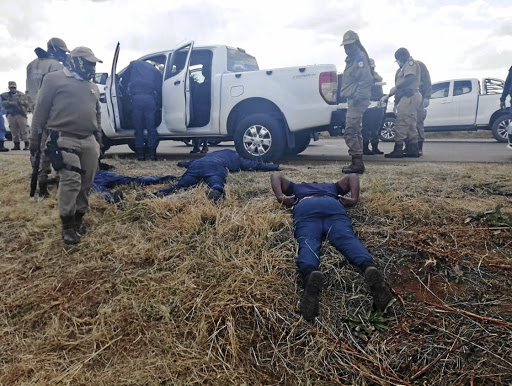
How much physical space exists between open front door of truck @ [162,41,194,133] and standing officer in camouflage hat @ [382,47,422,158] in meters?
3.25

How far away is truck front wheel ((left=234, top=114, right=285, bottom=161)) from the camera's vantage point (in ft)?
19.3

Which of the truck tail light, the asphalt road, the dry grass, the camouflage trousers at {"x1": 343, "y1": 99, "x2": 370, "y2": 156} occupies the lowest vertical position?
the dry grass

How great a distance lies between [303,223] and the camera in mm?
2812

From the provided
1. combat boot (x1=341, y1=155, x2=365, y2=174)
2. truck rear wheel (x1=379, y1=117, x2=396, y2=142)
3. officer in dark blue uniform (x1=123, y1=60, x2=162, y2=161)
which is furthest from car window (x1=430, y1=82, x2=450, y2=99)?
officer in dark blue uniform (x1=123, y1=60, x2=162, y2=161)

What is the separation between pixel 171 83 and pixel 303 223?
14.9 feet

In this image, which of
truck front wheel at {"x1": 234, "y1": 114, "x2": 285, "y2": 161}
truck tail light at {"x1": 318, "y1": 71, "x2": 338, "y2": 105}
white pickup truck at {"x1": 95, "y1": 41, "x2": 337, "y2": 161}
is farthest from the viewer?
truck front wheel at {"x1": 234, "y1": 114, "x2": 285, "y2": 161}

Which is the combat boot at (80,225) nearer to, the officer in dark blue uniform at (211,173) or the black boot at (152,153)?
the officer in dark blue uniform at (211,173)

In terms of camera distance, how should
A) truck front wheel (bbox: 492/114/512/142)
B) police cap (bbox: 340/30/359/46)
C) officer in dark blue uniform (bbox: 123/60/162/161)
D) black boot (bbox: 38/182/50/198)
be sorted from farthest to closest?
truck front wheel (bbox: 492/114/512/142)
officer in dark blue uniform (bbox: 123/60/162/161)
police cap (bbox: 340/30/359/46)
black boot (bbox: 38/182/50/198)

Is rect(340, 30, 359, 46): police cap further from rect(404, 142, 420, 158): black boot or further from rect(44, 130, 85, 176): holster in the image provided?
rect(44, 130, 85, 176): holster

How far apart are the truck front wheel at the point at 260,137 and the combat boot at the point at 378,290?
3.89 metres

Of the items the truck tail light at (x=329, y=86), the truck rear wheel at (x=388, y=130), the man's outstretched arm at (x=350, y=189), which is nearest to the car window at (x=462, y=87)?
the truck rear wheel at (x=388, y=130)

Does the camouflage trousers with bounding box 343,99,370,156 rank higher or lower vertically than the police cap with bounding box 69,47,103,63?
lower

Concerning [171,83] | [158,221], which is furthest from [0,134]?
[158,221]

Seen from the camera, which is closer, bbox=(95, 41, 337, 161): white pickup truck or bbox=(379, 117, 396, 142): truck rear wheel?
bbox=(95, 41, 337, 161): white pickup truck
